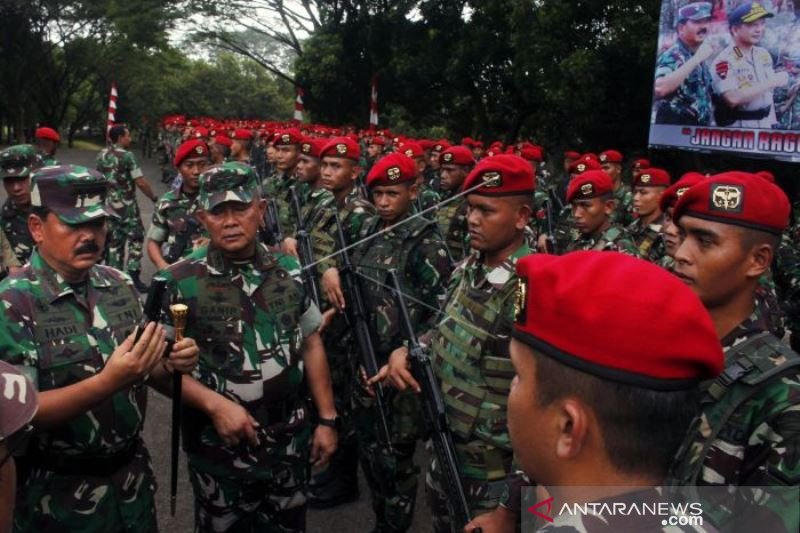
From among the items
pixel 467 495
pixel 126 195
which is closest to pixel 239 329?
pixel 467 495


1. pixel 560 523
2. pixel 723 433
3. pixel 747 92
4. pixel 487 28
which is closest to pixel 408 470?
pixel 723 433

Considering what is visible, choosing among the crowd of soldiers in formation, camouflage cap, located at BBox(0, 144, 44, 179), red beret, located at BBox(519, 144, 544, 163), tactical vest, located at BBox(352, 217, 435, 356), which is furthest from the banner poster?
camouflage cap, located at BBox(0, 144, 44, 179)

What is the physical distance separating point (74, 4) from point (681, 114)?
31.9m

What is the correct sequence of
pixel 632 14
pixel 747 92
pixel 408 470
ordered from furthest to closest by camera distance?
pixel 632 14 → pixel 747 92 → pixel 408 470

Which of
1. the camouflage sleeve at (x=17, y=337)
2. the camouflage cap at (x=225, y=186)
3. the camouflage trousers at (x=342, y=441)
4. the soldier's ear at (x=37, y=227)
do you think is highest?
the camouflage cap at (x=225, y=186)

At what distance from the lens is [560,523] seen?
122 cm

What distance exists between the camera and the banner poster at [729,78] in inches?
390

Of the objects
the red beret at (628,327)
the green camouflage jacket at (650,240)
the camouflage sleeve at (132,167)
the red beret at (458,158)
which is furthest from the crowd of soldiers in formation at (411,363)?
the camouflage sleeve at (132,167)

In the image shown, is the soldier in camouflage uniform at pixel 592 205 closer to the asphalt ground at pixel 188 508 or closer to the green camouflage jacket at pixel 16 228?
the asphalt ground at pixel 188 508

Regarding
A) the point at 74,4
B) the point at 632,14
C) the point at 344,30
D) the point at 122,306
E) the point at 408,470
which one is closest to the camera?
the point at 122,306

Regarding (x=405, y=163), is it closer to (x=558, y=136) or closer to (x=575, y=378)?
(x=575, y=378)

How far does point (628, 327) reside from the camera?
47.5 inches

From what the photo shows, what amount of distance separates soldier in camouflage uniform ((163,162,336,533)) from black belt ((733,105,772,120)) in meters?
9.61

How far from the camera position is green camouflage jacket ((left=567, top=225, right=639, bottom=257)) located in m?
4.88
